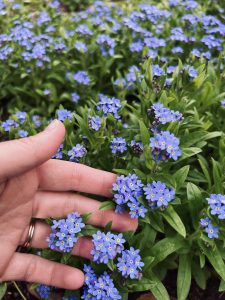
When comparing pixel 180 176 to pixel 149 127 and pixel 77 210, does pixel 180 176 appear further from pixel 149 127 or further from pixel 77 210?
pixel 77 210

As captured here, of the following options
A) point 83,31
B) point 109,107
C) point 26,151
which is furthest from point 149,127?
point 83,31

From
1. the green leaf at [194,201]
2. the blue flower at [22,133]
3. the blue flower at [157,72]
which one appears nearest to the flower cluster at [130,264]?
the green leaf at [194,201]

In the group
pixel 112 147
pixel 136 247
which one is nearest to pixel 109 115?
pixel 112 147

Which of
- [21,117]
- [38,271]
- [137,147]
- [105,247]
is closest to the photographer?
[105,247]

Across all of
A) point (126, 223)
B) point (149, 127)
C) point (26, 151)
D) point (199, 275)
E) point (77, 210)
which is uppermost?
point (26, 151)

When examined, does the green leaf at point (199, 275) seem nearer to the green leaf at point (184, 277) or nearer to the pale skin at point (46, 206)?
the green leaf at point (184, 277)

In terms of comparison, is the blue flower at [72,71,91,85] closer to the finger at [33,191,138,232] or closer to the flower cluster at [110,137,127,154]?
the flower cluster at [110,137,127,154]

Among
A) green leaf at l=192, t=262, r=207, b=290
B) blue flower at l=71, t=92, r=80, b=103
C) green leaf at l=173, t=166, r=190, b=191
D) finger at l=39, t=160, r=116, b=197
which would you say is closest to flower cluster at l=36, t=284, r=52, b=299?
finger at l=39, t=160, r=116, b=197
